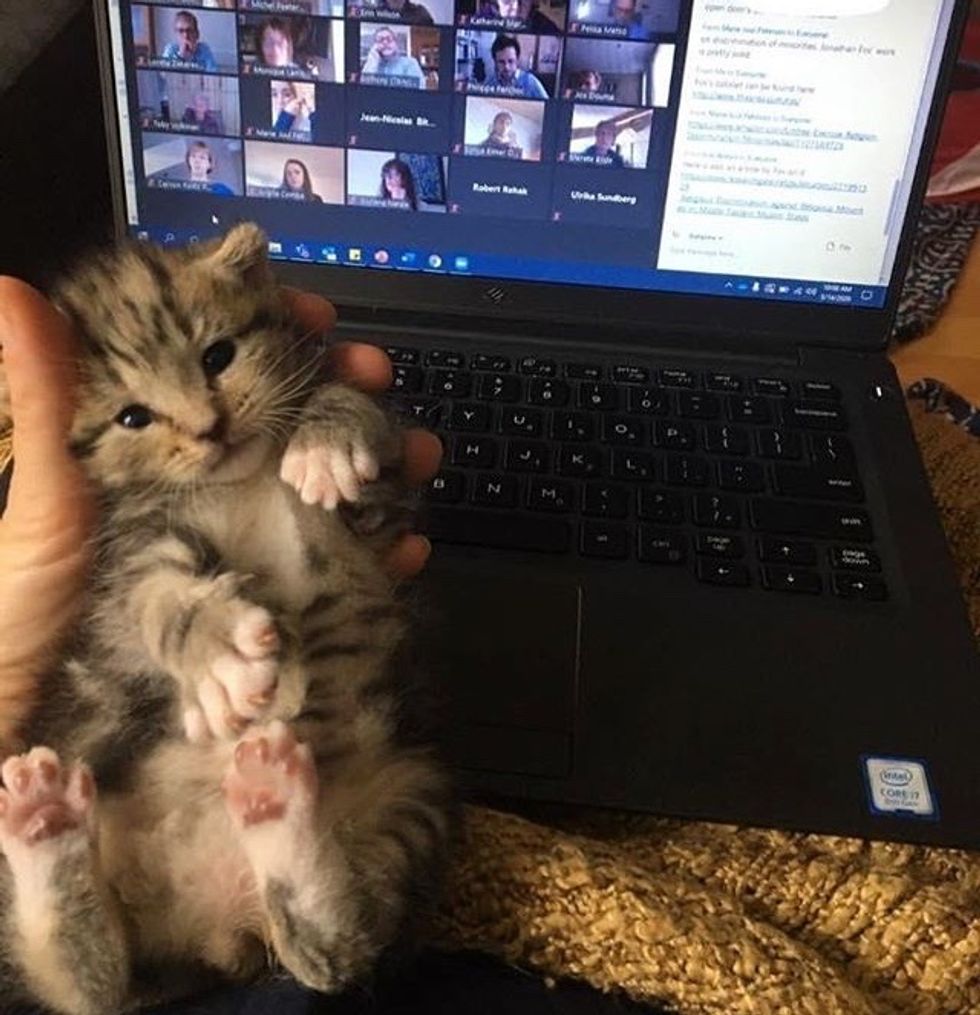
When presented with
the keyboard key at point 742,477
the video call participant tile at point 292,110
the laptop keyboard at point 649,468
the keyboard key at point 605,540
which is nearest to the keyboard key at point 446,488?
the laptop keyboard at point 649,468

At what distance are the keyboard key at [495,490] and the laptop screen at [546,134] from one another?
8.6 inches

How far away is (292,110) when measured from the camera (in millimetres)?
1027

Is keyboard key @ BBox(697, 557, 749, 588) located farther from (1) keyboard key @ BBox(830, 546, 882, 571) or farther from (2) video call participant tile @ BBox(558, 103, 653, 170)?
(2) video call participant tile @ BBox(558, 103, 653, 170)

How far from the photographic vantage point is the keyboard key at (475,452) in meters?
0.99

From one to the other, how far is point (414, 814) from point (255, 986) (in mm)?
128

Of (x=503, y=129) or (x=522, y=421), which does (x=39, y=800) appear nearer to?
(x=522, y=421)

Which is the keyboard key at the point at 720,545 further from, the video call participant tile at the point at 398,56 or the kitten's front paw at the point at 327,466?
the video call participant tile at the point at 398,56

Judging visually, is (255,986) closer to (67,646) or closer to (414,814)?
(414,814)

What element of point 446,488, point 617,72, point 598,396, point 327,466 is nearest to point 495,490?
point 446,488

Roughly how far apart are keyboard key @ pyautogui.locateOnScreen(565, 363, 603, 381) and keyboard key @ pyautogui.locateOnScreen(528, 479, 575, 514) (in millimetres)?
137

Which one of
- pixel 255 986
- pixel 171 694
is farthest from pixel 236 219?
pixel 255 986

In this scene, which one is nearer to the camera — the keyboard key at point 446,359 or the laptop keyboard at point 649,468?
the laptop keyboard at point 649,468

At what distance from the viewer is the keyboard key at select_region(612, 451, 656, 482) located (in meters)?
0.98

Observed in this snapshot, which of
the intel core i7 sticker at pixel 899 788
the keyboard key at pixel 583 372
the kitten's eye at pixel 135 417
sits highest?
the kitten's eye at pixel 135 417
